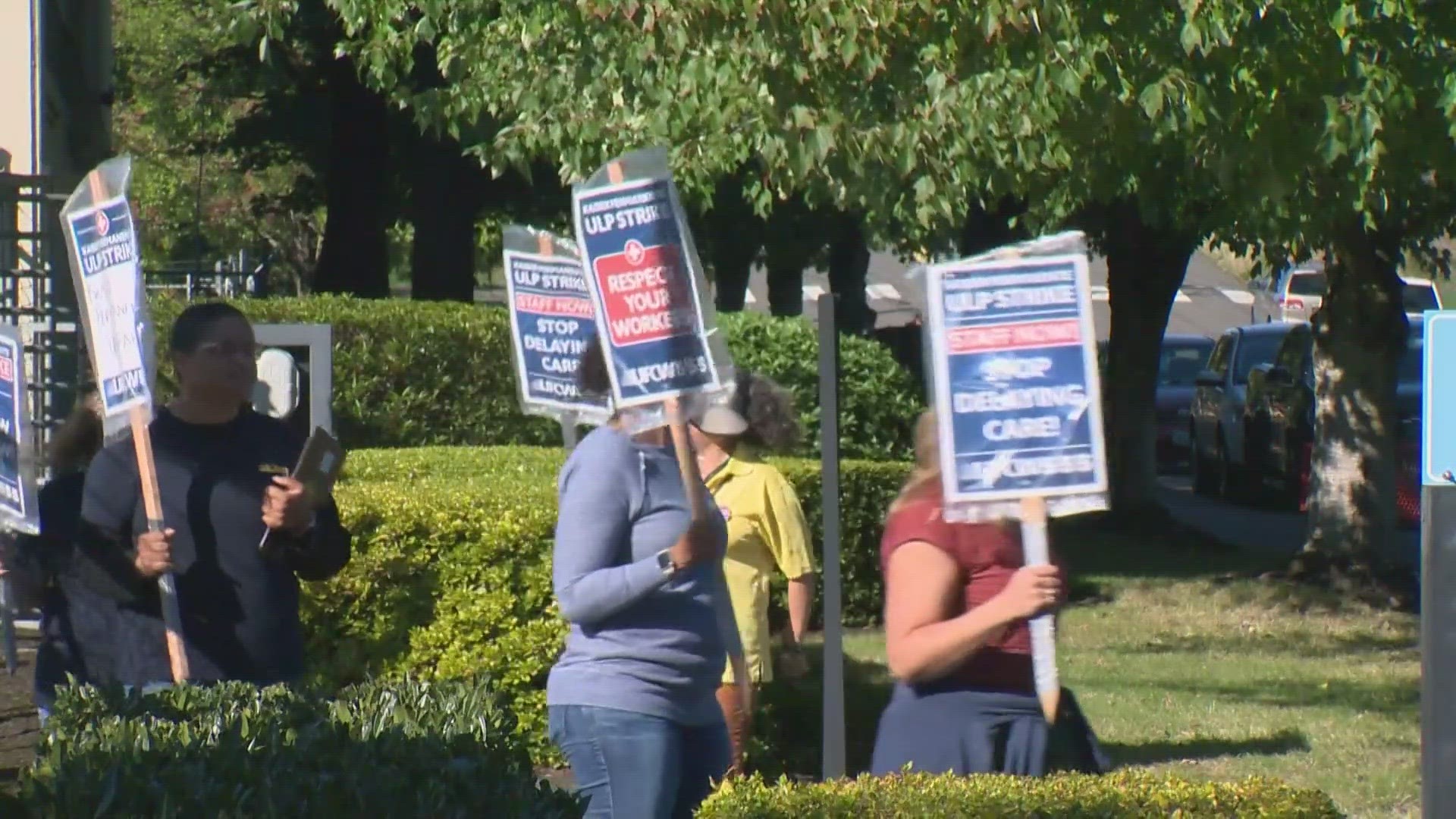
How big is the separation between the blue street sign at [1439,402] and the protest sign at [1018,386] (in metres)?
0.95

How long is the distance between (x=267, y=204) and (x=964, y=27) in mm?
21190

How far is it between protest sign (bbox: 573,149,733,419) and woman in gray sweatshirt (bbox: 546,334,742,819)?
0.21 metres

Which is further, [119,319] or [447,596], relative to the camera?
[447,596]

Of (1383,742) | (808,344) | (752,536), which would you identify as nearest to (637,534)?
(752,536)

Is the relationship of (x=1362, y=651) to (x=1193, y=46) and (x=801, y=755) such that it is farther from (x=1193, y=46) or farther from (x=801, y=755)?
(x=1193, y=46)

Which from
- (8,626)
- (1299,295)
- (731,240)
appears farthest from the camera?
(1299,295)

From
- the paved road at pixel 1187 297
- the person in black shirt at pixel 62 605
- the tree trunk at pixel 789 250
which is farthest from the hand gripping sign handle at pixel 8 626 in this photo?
the paved road at pixel 1187 297

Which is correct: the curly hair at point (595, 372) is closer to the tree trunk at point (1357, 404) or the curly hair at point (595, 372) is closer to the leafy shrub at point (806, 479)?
the leafy shrub at point (806, 479)

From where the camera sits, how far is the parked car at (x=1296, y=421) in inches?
671

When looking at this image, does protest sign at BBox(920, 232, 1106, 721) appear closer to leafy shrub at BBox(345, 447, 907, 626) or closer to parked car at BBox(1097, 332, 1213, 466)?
leafy shrub at BBox(345, 447, 907, 626)

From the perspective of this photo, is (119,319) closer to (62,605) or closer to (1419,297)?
(62,605)

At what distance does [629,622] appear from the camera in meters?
4.52

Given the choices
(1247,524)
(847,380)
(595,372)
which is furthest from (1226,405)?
(595,372)

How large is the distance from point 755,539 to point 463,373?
7.29 metres
